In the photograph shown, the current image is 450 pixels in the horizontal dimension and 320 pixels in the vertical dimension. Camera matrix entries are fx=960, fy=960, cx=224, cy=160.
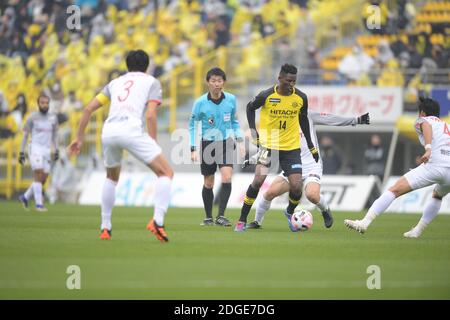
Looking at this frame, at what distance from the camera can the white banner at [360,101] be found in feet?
91.0

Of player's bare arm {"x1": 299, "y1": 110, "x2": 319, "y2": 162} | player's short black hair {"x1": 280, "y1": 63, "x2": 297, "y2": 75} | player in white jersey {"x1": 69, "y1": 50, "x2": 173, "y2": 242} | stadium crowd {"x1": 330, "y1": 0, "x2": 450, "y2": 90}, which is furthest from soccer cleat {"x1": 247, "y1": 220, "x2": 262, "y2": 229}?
stadium crowd {"x1": 330, "y1": 0, "x2": 450, "y2": 90}

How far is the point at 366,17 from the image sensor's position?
1182 inches

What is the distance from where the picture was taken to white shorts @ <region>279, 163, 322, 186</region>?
16.3 m

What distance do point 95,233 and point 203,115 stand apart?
350 cm

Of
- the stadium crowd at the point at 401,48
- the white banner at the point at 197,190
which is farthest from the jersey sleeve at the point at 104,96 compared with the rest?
the stadium crowd at the point at 401,48

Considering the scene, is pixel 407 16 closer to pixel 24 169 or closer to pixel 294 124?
pixel 24 169

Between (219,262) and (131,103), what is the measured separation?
2636mm

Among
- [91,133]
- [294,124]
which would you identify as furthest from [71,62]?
[294,124]

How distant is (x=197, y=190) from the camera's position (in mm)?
26828

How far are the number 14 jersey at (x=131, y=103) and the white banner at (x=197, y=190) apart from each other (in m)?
12.8

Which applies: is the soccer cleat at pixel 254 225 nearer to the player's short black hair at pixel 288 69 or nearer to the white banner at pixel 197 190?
the player's short black hair at pixel 288 69

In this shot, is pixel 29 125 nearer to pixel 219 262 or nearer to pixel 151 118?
pixel 151 118

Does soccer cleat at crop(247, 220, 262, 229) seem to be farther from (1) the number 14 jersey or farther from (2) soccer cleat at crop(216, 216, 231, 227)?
(1) the number 14 jersey

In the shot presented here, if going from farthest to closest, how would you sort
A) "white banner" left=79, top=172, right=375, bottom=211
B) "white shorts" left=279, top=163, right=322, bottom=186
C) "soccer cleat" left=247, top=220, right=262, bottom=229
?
"white banner" left=79, top=172, right=375, bottom=211, "soccer cleat" left=247, top=220, right=262, bottom=229, "white shorts" left=279, top=163, right=322, bottom=186
